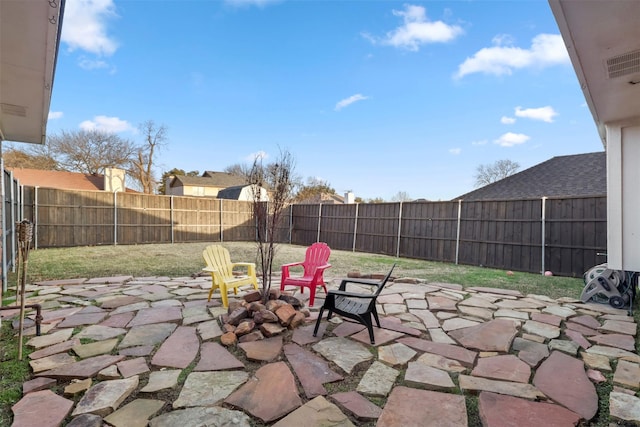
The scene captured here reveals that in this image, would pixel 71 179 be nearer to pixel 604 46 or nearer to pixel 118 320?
pixel 118 320

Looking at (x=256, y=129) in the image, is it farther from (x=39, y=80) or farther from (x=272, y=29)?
(x=39, y=80)

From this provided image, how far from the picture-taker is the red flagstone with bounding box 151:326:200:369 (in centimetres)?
209

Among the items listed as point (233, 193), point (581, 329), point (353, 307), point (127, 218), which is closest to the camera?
point (353, 307)

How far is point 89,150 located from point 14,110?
853 inches

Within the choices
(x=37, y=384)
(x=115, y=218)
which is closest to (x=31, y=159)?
(x=115, y=218)

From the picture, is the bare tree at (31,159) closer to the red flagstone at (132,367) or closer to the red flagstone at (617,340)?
the red flagstone at (132,367)

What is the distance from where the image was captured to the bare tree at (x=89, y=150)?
1972 centimetres

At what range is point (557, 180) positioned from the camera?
1020 centimetres

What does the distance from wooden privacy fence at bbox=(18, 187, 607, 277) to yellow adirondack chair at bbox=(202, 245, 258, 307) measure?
28.7 inches

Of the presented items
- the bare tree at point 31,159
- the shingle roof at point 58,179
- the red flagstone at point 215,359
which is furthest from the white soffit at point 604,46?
the bare tree at point 31,159

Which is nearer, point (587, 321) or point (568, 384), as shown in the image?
point (568, 384)

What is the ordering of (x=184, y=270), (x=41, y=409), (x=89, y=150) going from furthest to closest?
(x=89, y=150)
(x=184, y=270)
(x=41, y=409)

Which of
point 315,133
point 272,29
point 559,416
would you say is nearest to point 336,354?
point 559,416

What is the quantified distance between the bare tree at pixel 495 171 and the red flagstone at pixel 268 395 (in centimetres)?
2305
